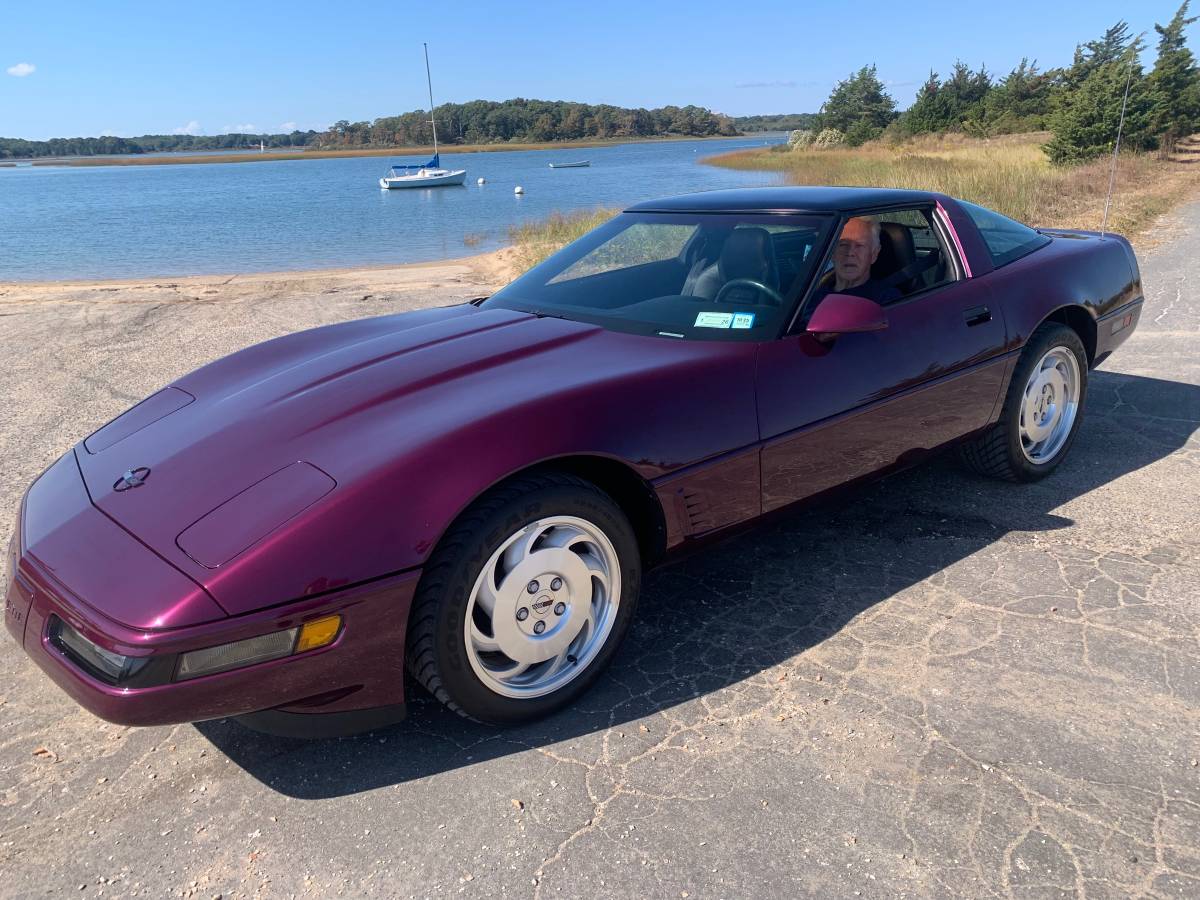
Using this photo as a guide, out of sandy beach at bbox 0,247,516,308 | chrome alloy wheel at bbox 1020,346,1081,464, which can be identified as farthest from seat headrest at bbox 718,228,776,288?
sandy beach at bbox 0,247,516,308

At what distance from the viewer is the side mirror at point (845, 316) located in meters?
2.89

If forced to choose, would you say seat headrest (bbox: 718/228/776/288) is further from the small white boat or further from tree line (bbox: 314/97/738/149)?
tree line (bbox: 314/97/738/149)

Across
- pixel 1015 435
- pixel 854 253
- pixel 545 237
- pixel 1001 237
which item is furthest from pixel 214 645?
pixel 545 237

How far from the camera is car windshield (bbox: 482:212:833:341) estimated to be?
3049mm

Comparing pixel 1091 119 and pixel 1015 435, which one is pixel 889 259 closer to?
pixel 1015 435

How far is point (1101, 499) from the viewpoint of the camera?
12.9ft

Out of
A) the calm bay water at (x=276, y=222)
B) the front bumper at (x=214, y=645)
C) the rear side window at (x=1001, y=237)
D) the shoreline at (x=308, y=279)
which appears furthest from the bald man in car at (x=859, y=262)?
the calm bay water at (x=276, y=222)

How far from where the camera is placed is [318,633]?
204 cm

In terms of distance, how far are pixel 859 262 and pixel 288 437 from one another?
7.24ft

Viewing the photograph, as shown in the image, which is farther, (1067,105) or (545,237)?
(1067,105)

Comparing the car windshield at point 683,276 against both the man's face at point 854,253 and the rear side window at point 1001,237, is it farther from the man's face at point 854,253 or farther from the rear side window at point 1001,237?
the rear side window at point 1001,237

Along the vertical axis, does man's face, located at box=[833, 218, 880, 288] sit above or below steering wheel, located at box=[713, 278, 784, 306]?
above

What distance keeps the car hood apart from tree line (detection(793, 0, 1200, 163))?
8.83 metres

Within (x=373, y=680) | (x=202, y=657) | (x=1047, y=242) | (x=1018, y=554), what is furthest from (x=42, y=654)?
(x=1047, y=242)
